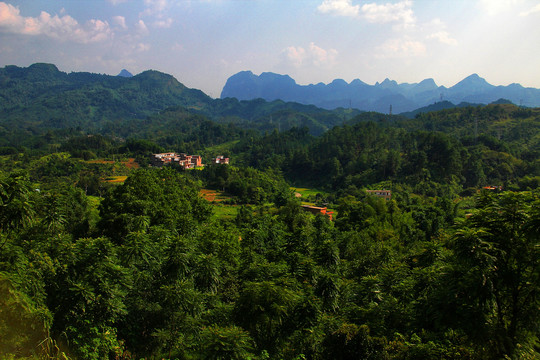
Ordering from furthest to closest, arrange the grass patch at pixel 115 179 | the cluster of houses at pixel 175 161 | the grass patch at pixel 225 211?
the cluster of houses at pixel 175 161 < the grass patch at pixel 115 179 < the grass patch at pixel 225 211

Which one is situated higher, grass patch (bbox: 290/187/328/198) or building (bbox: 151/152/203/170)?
building (bbox: 151/152/203/170)

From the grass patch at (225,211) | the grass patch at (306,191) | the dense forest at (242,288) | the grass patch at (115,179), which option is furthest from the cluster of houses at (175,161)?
the dense forest at (242,288)

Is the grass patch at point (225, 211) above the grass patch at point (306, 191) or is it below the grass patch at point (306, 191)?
above

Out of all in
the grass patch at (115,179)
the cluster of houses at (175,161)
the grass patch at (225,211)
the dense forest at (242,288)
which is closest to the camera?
the dense forest at (242,288)

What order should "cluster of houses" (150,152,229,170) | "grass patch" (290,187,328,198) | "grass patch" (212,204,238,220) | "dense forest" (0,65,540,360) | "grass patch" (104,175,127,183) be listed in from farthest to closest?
"cluster of houses" (150,152,229,170) < "grass patch" (290,187,328,198) < "grass patch" (104,175,127,183) < "grass patch" (212,204,238,220) < "dense forest" (0,65,540,360)

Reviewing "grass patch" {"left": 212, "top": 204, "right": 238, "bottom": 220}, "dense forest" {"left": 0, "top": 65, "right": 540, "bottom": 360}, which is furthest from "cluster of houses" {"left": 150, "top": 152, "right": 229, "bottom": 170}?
"dense forest" {"left": 0, "top": 65, "right": 540, "bottom": 360}

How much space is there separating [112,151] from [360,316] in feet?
238

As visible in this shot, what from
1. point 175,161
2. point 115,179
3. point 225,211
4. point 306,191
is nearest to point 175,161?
point 175,161

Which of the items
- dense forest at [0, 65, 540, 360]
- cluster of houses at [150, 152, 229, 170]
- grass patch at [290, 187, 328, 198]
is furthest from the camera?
cluster of houses at [150, 152, 229, 170]

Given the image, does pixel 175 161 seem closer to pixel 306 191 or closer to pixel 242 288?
pixel 306 191

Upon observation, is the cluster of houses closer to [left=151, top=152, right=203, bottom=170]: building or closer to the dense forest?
[left=151, top=152, right=203, bottom=170]: building

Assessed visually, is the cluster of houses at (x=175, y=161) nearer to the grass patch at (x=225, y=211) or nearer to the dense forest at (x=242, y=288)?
the grass patch at (x=225, y=211)

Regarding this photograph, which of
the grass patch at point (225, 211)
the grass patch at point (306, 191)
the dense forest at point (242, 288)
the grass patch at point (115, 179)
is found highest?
the dense forest at point (242, 288)

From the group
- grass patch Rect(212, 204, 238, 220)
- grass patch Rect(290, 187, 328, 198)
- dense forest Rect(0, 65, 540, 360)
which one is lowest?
grass patch Rect(290, 187, 328, 198)
